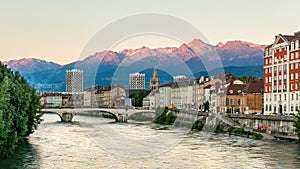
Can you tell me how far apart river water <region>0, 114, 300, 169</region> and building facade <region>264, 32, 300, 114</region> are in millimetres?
13096

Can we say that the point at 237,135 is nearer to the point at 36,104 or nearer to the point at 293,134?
the point at 293,134

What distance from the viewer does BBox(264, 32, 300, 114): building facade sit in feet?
205

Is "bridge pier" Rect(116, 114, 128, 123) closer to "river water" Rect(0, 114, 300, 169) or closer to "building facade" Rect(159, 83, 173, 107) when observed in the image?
"building facade" Rect(159, 83, 173, 107)

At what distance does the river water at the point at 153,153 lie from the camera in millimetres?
35719

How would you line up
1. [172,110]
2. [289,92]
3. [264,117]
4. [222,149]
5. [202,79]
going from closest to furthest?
[222,149]
[264,117]
[289,92]
[172,110]
[202,79]

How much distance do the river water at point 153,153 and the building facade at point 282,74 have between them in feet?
43.0

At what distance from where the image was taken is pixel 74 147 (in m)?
46.8

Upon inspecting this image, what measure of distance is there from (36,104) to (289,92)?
29.8 metres

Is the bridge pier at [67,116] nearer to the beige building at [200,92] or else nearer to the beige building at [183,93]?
the beige building at [200,92]

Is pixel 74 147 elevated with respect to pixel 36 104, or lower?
lower

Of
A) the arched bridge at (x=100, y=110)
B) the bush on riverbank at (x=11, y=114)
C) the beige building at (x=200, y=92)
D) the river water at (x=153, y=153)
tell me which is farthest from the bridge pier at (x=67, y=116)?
the bush on riverbank at (x=11, y=114)

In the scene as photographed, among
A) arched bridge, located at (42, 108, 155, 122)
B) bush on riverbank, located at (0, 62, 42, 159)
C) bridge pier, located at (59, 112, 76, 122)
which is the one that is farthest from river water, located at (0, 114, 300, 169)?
bridge pier, located at (59, 112, 76, 122)

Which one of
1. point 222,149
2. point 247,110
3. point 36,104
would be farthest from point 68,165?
point 247,110

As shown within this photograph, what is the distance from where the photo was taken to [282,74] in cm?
6519
